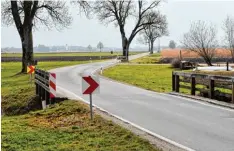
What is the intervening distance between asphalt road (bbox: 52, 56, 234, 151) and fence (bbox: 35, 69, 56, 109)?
1.00 m

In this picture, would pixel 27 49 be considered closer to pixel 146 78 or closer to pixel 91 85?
pixel 146 78

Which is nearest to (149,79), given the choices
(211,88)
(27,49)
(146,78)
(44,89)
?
(146,78)

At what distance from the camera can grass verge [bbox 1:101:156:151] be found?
800 centimetres

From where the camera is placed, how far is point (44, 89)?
17375mm

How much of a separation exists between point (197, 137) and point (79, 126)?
3195 millimetres

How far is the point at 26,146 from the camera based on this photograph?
8203 mm

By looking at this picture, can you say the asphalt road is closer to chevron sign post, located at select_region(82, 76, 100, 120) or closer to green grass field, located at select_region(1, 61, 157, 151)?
green grass field, located at select_region(1, 61, 157, 151)

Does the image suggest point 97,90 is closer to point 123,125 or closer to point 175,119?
point 123,125

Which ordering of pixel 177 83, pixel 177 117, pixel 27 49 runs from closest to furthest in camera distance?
1. pixel 177 117
2. pixel 177 83
3. pixel 27 49

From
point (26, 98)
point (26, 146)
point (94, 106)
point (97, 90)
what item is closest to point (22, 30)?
point (26, 98)

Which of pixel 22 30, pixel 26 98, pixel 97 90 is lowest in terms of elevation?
pixel 26 98

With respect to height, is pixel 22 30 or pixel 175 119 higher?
pixel 22 30

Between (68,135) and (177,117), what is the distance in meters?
3.60

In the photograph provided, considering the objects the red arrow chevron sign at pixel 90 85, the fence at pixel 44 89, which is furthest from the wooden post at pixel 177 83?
the red arrow chevron sign at pixel 90 85
